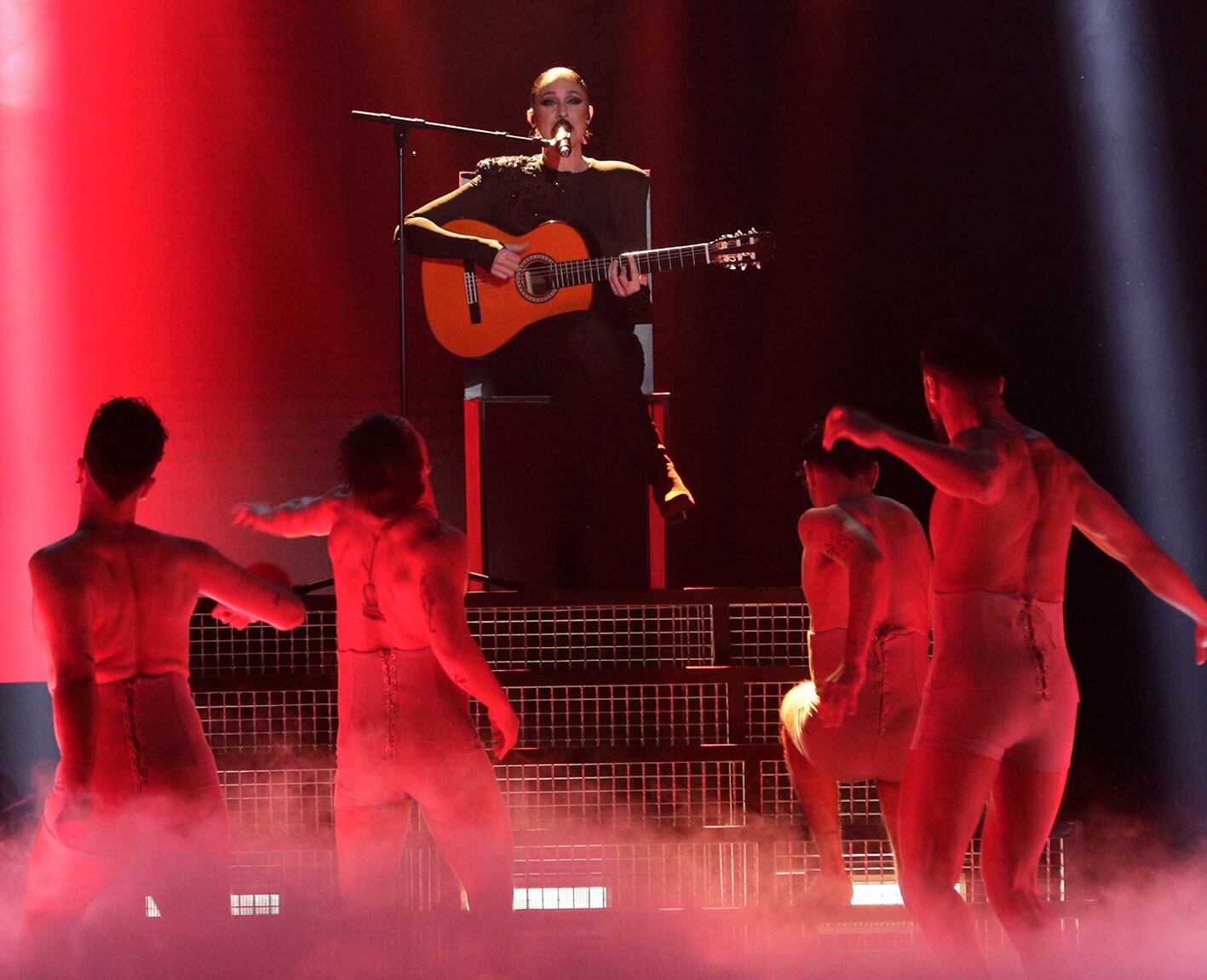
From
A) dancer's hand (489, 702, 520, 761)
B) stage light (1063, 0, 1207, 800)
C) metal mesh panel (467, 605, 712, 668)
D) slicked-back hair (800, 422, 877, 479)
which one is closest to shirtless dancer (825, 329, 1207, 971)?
slicked-back hair (800, 422, 877, 479)

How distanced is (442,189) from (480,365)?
4.61ft

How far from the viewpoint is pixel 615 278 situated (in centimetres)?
539

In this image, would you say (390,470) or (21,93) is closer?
(390,470)

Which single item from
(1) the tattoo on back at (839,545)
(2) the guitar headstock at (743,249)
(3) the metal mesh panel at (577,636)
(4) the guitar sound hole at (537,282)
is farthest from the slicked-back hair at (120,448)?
(2) the guitar headstock at (743,249)

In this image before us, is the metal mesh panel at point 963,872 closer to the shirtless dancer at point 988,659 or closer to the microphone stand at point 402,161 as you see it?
the shirtless dancer at point 988,659

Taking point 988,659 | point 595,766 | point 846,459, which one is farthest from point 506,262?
point 988,659

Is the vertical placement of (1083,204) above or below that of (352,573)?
above

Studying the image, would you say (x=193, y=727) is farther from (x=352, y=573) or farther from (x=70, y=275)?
(x=70, y=275)

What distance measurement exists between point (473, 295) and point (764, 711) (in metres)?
2.22

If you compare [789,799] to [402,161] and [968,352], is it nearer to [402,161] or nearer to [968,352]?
[968,352]

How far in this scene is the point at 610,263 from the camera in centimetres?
541

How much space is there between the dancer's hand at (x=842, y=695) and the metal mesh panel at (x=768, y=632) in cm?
90

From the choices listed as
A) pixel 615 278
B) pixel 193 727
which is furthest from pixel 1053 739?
pixel 615 278

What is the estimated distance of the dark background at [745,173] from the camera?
243 inches
